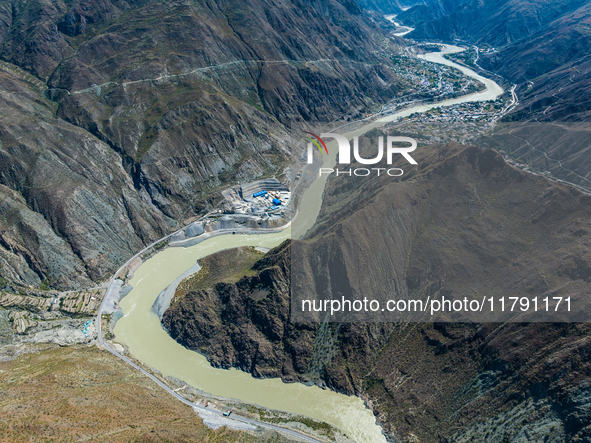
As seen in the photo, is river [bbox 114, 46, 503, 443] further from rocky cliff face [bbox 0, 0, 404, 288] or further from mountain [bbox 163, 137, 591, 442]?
rocky cliff face [bbox 0, 0, 404, 288]

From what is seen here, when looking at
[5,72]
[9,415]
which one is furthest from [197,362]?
[5,72]

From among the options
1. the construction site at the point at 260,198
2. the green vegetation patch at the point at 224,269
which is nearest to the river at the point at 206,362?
the construction site at the point at 260,198

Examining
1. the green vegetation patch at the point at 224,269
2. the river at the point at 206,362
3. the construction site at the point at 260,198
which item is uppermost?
the construction site at the point at 260,198

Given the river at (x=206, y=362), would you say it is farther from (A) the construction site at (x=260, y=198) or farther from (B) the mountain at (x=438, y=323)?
(A) the construction site at (x=260, y=198)

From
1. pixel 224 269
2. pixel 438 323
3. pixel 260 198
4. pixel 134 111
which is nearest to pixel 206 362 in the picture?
pixel 224 269

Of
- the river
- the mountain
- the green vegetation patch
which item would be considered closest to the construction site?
the river
